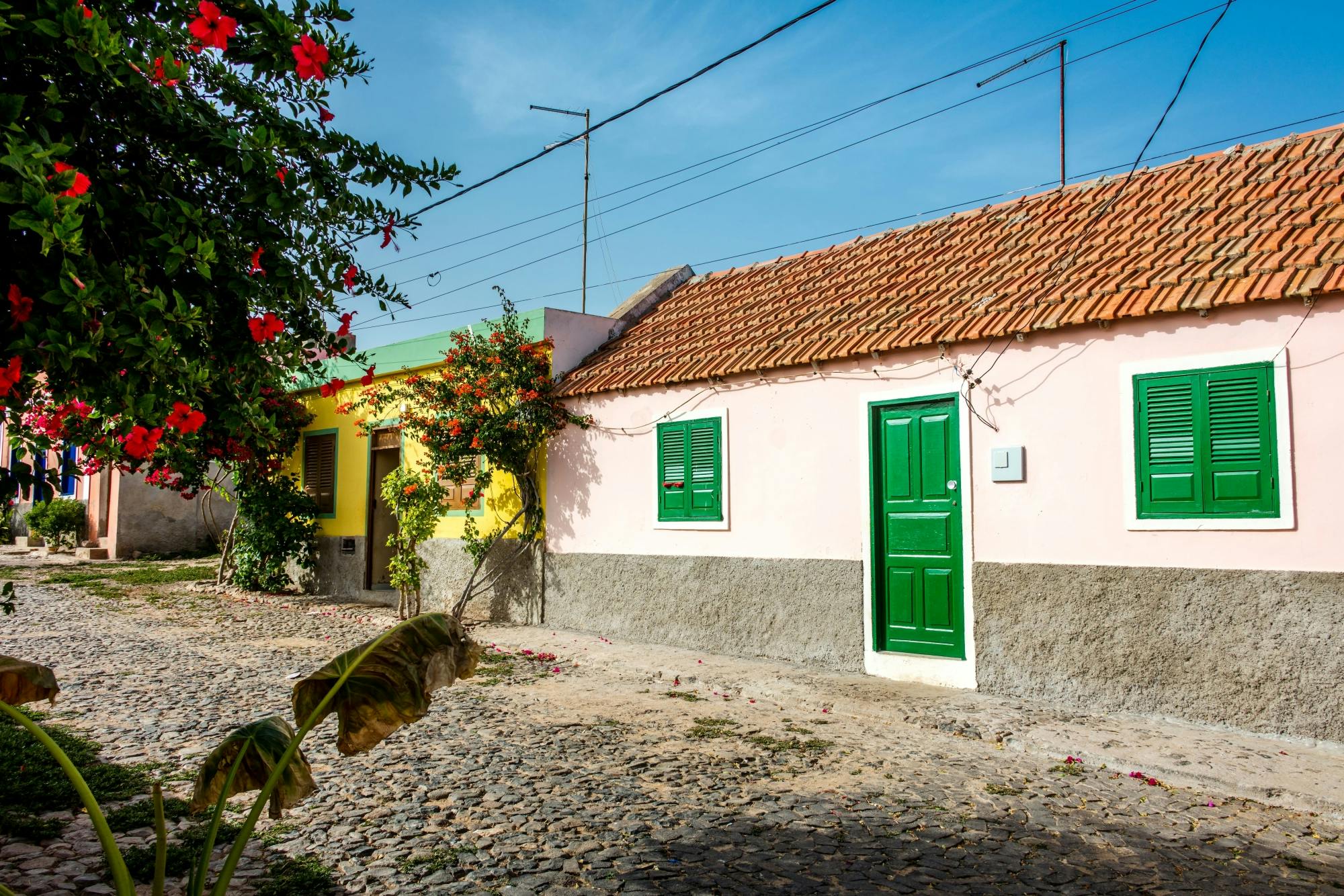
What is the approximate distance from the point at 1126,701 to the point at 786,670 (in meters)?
2.91

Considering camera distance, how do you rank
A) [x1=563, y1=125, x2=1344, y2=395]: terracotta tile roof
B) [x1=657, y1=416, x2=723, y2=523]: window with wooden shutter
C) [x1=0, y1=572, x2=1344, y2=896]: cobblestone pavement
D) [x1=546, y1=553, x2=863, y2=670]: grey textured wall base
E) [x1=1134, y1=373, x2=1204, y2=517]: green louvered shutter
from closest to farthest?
[x1=0, y1=572, x2=1344, y2=896]: cobblestone pavement → [x1=1134, y1=373, x2=1204, y2=517]: green louvered shutter → [x1=563, y1=125, x2=1344, y2=395]: terracotta tile roof → [x1=546, y1=553, x2=863, y2=670]: grey textured wall base → [x1=657, y1=416, x2=723, y2=523]: window with wooden shutter

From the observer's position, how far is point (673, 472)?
10.7m

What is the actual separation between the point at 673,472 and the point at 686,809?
5892 millimetres

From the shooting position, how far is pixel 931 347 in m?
8.48

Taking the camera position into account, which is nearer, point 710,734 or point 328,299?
point 328,299

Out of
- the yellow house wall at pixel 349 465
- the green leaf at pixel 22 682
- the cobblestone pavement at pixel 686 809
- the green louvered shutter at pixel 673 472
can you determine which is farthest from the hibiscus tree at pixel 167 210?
the yellow house wall at pixel 349 465

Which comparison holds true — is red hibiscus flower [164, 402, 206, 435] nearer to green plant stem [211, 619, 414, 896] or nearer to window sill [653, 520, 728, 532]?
green plant stem [211, 619, 414, 896]

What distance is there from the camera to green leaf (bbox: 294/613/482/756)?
10.7 feet

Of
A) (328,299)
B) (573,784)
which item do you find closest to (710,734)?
(573,784)

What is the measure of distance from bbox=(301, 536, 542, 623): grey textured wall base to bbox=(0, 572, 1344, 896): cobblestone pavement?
398cm

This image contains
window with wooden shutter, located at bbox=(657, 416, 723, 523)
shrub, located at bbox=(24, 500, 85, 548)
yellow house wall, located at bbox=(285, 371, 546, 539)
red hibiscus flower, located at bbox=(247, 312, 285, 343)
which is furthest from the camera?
shrub, located at bbox=(24, 500, 85, 548)

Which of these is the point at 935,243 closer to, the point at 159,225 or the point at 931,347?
the point at 931,347

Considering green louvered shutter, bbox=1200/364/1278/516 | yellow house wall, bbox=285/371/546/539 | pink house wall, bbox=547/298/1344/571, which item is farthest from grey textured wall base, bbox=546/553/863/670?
green louvered shutter, bbox=1200/364/1278/516

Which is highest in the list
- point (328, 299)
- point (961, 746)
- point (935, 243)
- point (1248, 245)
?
point (935, 243)
